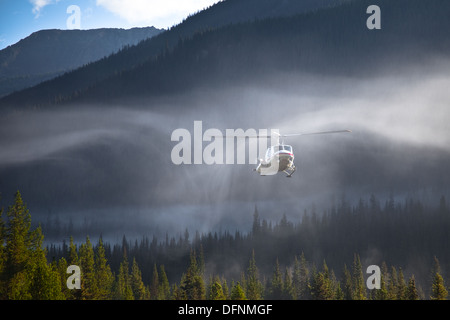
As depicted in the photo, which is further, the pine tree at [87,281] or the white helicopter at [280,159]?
the pine tree at [87,281]

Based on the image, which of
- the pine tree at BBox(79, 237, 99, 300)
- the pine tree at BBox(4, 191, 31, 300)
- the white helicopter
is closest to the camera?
the white helicopter

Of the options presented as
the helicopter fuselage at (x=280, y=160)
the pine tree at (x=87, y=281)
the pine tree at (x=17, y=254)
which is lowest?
the pine tree at (x=87, y=281)

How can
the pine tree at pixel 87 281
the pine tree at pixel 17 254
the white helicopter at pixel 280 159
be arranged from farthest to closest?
the pine tree at pixel 87 281
the pine tree at pixel 17 254
the white helicopter at pixel 280 159

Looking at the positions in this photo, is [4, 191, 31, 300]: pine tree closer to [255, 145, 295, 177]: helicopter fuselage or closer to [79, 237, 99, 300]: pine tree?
[79, 237, 99, 300]: pine tree

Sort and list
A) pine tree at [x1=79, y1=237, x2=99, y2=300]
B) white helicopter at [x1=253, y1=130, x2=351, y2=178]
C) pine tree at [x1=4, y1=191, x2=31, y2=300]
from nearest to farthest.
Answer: white helicopter at [x1=253, y1=130, x2=351, y2=178], pine tree at [x1=4, y1=191, x2=31, y2=300], pine tree at [x1=79, y1=237, x2=99, y2=300]

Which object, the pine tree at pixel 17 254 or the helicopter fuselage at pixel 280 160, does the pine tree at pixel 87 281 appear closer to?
the pine tree at pixel 17 254

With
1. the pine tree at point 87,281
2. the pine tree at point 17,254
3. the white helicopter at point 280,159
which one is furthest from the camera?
the pine tree at point 87,281

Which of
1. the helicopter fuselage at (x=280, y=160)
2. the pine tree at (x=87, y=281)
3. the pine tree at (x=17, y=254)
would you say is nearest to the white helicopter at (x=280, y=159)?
the helicopter fuselage at (x=280, y=160)

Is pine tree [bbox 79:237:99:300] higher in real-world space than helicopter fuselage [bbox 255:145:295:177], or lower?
lower

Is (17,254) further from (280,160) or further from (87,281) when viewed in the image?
(280,160)

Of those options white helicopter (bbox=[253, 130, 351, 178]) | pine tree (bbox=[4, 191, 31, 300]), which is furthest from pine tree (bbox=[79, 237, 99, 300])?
white helicopter (bbox=[253, 130, 351, 178])

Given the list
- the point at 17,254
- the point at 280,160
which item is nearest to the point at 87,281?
the point at 17,254
